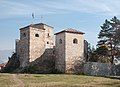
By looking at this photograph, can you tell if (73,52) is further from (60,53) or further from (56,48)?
(56,48)

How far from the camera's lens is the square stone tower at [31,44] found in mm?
49750

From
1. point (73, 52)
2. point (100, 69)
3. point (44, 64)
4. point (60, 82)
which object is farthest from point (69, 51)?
point (60, 82)

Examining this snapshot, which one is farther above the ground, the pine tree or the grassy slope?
the pine tree

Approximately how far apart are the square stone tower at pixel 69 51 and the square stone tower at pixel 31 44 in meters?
3.25

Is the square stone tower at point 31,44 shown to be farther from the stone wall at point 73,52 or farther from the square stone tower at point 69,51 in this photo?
the stone wall at point 73,52

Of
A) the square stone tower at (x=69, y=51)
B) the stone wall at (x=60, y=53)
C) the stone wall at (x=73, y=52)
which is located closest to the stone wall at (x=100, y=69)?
the stone wall at (x=73, y=52)

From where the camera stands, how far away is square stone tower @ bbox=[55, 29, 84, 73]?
4781 cm

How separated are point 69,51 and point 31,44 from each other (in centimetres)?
629

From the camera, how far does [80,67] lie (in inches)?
1905

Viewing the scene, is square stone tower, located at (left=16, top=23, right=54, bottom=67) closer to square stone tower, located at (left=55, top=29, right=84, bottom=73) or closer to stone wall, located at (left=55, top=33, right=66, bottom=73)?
stone wall, located at (left=55, top=33, right=66, bottom=73)

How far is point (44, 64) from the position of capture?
50.6 meters

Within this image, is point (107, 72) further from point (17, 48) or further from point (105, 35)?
point (17, 48)

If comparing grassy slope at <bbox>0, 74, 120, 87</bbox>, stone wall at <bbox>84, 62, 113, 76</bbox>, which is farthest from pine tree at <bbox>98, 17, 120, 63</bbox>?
grassy slope at <bbox>0, 74, 120, 87</bbox>

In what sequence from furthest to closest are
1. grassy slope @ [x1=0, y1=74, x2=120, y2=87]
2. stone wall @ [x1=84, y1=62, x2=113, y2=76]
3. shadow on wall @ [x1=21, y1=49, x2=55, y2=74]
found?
1. shadow on wall @ [x1=21, y1=49, x2=55, y2=74]
2. stone wall @ [x1=84, y1=62, x2=113, y2=76]
3. grassy slope @ [x1=0, y1=74, x2=120, y2=87]
